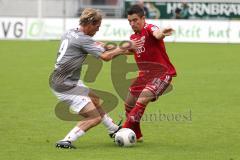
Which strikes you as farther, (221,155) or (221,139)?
(221,139)

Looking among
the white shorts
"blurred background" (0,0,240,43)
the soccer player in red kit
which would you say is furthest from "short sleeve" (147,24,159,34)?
"blurred background" (0,0,240,43)

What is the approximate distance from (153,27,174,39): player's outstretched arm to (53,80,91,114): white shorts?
135cm

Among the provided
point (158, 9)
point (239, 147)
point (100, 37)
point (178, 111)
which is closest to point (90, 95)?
point (239, 147)

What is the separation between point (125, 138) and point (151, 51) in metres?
1.45

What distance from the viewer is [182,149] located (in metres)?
10.5

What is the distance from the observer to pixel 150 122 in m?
13.6

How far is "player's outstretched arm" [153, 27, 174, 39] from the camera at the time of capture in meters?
10.3

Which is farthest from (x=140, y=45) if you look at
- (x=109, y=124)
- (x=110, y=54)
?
(x=109, y=124)

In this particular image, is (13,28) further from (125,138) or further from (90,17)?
(90,17)

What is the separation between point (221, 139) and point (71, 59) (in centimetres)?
286

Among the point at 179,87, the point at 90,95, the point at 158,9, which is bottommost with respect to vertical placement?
the point at 158,9

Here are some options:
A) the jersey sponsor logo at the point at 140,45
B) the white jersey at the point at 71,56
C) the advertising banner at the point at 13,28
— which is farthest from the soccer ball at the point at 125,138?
the advertising banner at the point at 13,28

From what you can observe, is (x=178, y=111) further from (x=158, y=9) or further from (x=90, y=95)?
(x=158, y=9)

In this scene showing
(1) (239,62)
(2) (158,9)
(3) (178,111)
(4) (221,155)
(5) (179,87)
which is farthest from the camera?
(2) (158,9)
